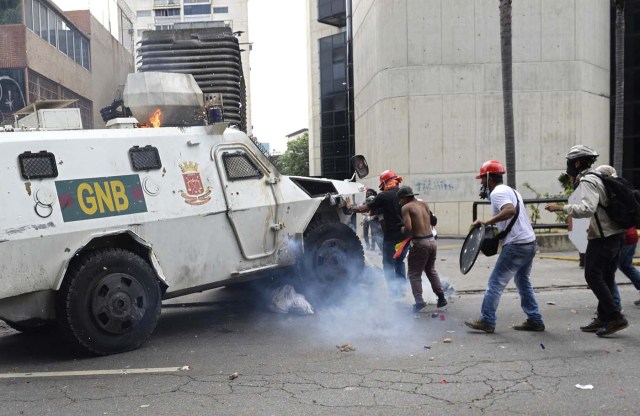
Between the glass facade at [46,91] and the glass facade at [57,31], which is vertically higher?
the glass facade at [57,31]

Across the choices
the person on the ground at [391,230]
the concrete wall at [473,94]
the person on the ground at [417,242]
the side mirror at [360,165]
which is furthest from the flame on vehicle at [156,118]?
the concrete wall at [473,94]

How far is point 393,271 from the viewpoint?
355 inches

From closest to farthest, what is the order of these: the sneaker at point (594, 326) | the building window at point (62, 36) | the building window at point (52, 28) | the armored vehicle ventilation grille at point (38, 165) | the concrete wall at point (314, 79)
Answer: the armored vehicle ventilation grille at point (38, 165), the sneaker at point (594, 326), the building window at point (52, 28), the building window at point (62, 36), the concrete wall at point (314, 79)

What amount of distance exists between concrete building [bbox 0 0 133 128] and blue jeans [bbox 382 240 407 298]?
62.2 ft

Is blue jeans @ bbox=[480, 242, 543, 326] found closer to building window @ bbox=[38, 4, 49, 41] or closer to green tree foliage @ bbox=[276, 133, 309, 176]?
building window @ bbox=[38, 4, 49, 41]

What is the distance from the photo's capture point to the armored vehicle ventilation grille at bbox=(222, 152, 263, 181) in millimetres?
7387

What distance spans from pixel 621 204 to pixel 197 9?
13130 centimetres

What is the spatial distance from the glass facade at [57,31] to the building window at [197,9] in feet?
319

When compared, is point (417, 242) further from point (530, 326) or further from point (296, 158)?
point (296, 158)

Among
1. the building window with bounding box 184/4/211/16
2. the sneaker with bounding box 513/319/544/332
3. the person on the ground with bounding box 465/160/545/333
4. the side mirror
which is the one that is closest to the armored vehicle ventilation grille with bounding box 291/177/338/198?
the side mirror

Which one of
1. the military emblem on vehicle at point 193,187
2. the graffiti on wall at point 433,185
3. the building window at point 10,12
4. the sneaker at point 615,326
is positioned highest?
the building window at point 10,12

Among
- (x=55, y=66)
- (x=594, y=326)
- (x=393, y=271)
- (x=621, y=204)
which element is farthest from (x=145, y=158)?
(x=55, y=66)

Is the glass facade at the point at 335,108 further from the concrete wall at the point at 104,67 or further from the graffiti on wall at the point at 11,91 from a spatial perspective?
the graffiti on wall at the point at 11,91

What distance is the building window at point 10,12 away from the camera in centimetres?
2686
